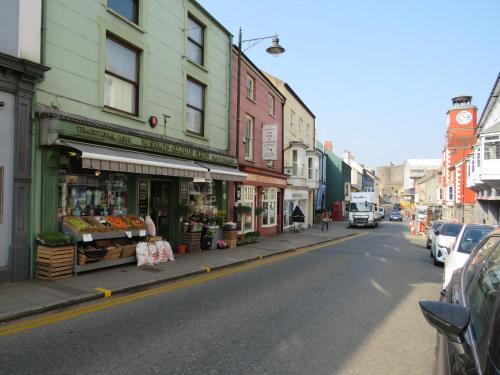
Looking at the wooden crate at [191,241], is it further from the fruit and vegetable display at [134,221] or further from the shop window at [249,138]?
the shop window at [249,138]

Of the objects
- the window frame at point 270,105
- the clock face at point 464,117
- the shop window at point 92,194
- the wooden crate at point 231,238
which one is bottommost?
the wooden crate at point 231,238

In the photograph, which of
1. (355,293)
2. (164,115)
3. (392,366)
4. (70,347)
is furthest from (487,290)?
(164,115)

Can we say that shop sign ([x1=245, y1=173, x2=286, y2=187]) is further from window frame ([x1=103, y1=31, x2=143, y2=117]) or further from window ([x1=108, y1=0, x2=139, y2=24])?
window ([x1=108, y1=0, x2=139, y2=24])

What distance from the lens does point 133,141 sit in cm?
1114

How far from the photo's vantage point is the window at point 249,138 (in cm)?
2014

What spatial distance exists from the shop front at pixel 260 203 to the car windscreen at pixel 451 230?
324 inches

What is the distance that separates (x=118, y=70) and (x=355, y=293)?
889 centimetres

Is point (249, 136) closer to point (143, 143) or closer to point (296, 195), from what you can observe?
point (143, 143)

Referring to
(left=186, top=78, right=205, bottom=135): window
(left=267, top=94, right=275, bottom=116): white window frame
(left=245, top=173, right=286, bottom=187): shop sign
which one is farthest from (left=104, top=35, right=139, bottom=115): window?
(left=267, top=94, right=275, bottom=116): white window frame

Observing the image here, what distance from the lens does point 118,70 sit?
11.3 meters

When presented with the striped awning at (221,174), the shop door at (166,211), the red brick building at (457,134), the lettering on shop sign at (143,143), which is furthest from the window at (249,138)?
the red brick building at (457,134)

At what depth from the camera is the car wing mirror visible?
206cm

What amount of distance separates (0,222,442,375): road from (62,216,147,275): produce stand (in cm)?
261

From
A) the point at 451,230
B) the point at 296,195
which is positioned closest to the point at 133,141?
the point at 451,230
